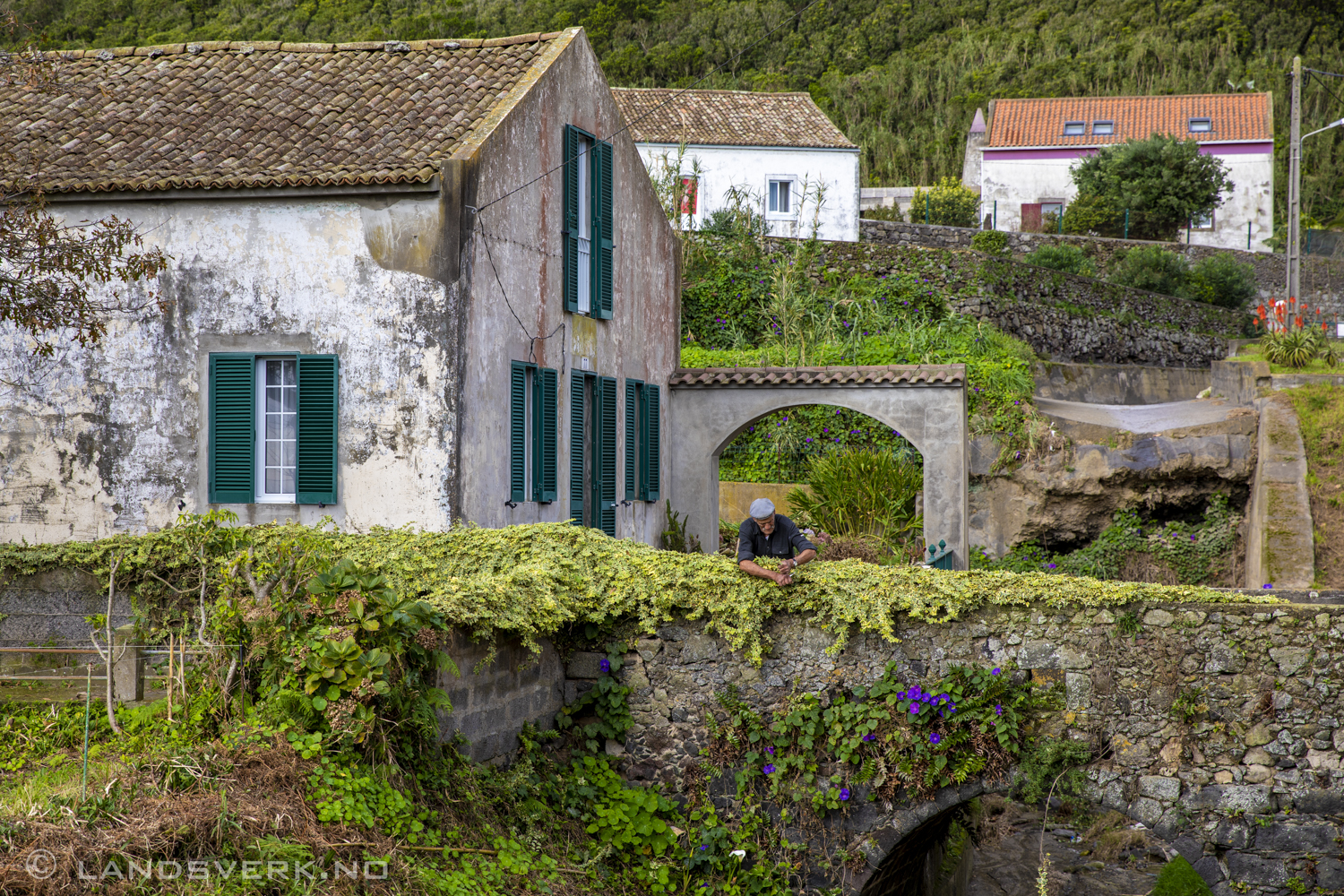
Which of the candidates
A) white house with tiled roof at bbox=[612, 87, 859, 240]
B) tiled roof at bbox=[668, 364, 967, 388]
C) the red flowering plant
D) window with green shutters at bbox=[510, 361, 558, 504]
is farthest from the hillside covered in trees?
window with green shutters at bbox=[510, 361, 558, 504]

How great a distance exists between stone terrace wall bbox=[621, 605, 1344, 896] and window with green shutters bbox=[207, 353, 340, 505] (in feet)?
18.2

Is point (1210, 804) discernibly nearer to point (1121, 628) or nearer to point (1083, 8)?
point (1121, 628)

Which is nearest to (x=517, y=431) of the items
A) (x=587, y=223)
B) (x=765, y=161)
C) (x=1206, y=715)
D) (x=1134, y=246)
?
(x=587, y=223)

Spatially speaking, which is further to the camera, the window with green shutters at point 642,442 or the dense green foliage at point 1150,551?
the dense green foliage at point 1150,551

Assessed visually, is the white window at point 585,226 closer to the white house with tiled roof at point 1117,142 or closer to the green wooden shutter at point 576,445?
the green wooden shutter at point 576,445

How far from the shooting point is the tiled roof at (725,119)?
3024cm

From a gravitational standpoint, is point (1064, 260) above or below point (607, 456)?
above

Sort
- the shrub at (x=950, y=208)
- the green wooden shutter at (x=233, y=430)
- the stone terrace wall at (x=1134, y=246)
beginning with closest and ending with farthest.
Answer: the green wooden shutter at (x=233, y=430)
the stone terrace wall at (x=1134, y=246)
the shrub at (x=950, y=208)

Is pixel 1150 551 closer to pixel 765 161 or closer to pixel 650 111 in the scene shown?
pixel 765 161

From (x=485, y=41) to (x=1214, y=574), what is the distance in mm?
10874

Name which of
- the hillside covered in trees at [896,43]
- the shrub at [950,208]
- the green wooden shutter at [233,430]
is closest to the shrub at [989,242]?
the shrub at [950,208]

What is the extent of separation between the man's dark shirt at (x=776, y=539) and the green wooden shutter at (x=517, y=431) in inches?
130

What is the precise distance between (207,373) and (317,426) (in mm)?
1209

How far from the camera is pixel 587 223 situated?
1376 centimetres
